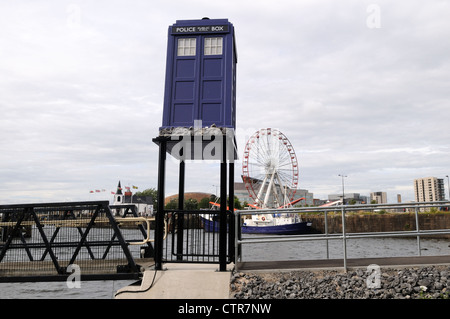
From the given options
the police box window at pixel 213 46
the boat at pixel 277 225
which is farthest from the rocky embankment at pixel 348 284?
the boat at pixel 277 225

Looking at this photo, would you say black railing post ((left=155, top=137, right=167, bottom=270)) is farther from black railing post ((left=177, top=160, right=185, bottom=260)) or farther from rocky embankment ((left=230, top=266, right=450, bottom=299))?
rocky embankment ((left=230, top=266, right=450, bottom=299))

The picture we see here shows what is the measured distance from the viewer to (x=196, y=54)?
9062 millimetres

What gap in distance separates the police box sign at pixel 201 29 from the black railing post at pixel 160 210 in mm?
2772

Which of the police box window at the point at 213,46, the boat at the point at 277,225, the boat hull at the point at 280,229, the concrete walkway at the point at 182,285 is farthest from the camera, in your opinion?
the boat at the point at 277,225

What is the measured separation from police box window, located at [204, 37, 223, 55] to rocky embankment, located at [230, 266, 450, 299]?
5080 millimetres

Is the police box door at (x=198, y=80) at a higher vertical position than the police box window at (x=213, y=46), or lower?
lower

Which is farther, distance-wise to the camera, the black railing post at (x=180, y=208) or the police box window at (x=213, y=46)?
the black railing post at (x=180, y=208)

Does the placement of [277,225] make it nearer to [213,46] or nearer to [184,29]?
[213,46]

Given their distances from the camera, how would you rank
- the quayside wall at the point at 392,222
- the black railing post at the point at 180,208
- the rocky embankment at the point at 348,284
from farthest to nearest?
1. the quayside wall at the point at 392,222
2. the black railing post at the point at 180,208
3. the rocky embankment at the point at 348,284

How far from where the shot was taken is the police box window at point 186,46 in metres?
9.11

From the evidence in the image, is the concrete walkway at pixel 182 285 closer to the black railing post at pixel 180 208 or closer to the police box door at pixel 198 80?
the black railing post at pixel 180 208

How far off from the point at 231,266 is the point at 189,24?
5.82 m

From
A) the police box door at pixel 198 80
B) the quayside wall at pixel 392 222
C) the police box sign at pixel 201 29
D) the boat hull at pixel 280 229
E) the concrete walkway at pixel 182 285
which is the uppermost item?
the police box sign at pixel 201 29
